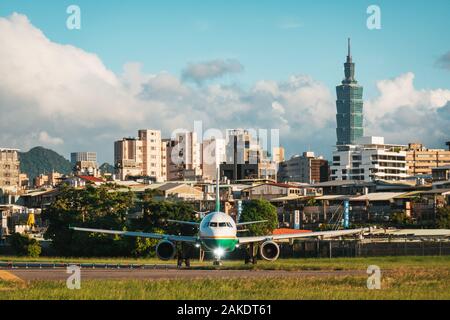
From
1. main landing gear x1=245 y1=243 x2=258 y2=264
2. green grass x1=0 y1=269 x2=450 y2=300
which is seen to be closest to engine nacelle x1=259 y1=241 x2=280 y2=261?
main landing gear x1=245 y1=243 x2=258 y2=264

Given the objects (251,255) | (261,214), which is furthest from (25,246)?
(251,255)

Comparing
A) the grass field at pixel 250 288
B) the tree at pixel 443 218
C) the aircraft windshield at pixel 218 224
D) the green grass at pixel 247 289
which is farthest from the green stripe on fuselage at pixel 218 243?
the tree at pixel 443 218

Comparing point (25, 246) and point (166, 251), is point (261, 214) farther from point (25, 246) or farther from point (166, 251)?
point (166, 251)

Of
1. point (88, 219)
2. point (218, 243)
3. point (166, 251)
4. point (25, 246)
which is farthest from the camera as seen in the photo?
point (88, 219)

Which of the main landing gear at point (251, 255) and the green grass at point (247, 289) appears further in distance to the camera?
the main landing gear at point (251, 255)

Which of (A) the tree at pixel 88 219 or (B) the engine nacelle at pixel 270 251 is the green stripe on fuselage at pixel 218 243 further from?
(A) the tree at pixel 88 219
